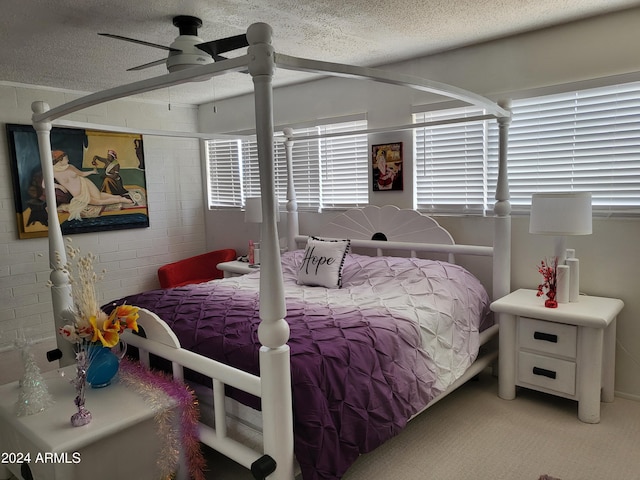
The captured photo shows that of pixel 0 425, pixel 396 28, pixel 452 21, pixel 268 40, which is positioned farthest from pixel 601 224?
pixel 0 425

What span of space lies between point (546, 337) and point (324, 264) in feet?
4.68

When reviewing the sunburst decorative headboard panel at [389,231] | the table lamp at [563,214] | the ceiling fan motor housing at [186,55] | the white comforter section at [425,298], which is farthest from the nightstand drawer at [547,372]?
the ceiling fan motor housing at [186,55]

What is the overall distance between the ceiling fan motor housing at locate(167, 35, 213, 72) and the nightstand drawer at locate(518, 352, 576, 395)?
8.12ft

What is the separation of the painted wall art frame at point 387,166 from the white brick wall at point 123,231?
243 centimetres

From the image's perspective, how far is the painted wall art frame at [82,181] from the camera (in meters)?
4.13

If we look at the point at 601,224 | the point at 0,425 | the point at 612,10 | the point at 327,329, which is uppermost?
the point at 612,10

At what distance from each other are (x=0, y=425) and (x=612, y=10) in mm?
3661

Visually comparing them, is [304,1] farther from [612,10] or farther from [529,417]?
[529,417]

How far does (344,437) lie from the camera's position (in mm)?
1846

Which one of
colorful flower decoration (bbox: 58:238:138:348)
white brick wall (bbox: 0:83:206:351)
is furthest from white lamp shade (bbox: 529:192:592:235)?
white brick wall (bbox: 0:83:206:351)

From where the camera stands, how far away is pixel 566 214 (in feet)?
8.54

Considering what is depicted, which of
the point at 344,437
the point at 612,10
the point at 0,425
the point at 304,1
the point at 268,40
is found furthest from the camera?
the point at 612,10

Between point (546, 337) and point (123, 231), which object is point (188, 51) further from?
point (123, 231)

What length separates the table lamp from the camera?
2.59m
